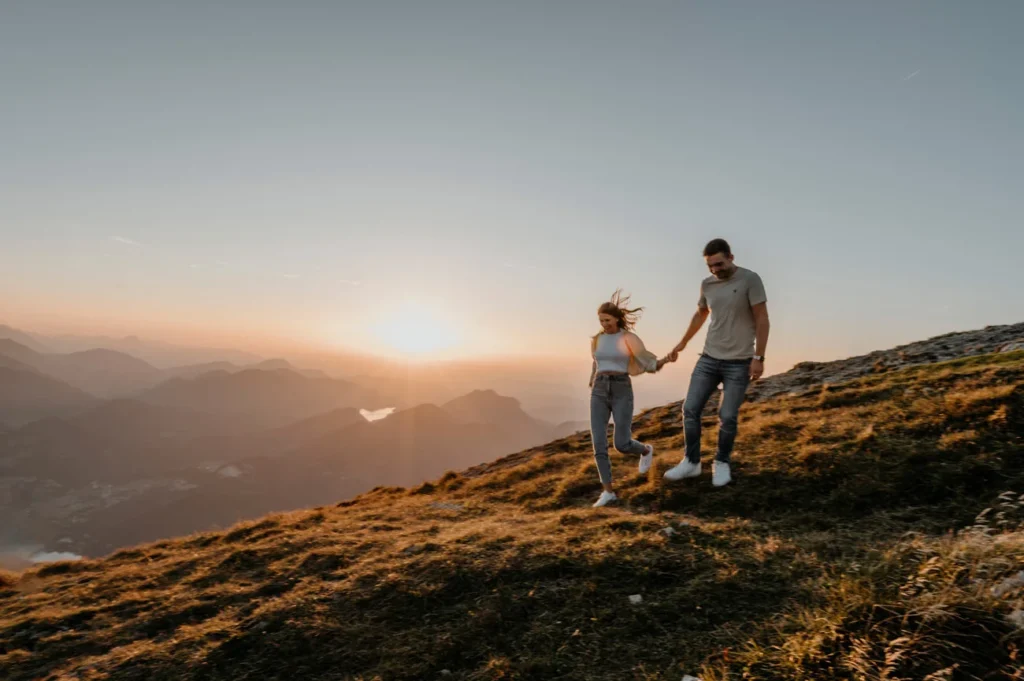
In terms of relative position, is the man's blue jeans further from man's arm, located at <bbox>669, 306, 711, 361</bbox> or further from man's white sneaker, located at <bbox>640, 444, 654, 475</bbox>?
man's white sneaker, located at <bbox>640, 444, 654, 475</bbox>

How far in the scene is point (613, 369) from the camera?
8.14 meters

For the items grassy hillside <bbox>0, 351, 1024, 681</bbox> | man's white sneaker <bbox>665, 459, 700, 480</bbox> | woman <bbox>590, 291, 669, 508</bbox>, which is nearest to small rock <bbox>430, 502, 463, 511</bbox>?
grassy hillside <bbox>0, 351, 1024, 681</bbox>

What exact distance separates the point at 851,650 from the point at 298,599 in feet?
19.7

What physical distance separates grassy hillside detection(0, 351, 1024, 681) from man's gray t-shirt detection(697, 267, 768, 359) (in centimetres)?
214

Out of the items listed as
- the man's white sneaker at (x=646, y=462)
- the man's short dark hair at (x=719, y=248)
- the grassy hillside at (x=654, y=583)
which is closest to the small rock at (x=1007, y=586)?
the grassy hillside at (x=654, y=583)

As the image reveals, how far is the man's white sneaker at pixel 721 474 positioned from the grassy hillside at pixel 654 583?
0.20 metres

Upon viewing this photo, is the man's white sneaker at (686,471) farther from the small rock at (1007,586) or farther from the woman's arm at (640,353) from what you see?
the small rock at (1007,586)

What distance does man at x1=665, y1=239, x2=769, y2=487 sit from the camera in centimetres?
718

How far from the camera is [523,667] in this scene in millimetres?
4145

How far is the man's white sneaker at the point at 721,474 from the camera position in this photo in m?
7.72

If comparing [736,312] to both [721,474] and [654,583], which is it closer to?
[721,474]

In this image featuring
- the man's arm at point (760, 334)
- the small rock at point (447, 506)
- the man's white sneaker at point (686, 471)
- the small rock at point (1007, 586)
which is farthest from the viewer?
the small rock at point (447, 506)

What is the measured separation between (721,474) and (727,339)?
2165 millimetres

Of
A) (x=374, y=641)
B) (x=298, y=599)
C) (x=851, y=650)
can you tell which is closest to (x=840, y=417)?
(x=851, y=650)
